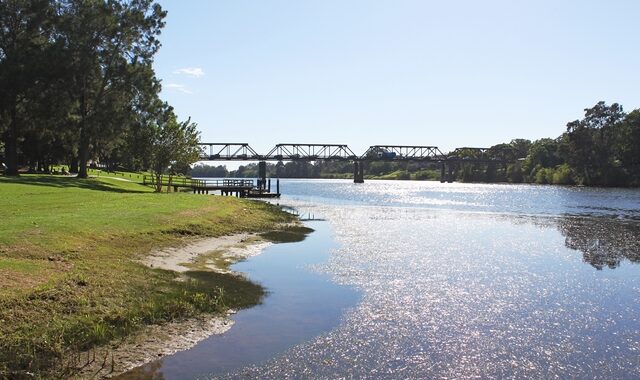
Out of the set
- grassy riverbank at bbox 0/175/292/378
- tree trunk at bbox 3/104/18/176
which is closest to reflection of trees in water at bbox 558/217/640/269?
grassy riverbank at bbox 0/175/292/378

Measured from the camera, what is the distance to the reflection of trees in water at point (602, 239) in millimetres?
29441

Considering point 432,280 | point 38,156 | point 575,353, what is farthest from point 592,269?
point 38,156

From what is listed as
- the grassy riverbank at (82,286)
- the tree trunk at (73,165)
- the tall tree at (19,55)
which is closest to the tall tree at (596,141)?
the tree trunk at (73,165)

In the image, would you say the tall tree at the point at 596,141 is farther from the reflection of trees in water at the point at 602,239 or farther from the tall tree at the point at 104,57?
the tall tree at the point at 104,57

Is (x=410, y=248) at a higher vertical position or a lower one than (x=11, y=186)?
lower

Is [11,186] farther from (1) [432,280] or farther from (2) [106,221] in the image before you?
(1) [432,280]

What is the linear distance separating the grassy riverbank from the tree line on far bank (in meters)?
35.3

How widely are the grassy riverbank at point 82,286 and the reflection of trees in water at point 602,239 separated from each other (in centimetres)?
2026

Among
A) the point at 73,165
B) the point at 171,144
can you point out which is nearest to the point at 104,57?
the point at 171,144

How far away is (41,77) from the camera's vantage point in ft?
201

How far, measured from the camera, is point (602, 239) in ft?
126

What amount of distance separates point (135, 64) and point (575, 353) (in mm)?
62743

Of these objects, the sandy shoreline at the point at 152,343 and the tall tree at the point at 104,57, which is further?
the tall tree at the point at 104,57

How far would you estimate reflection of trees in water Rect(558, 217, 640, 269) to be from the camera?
2944 centimetres
